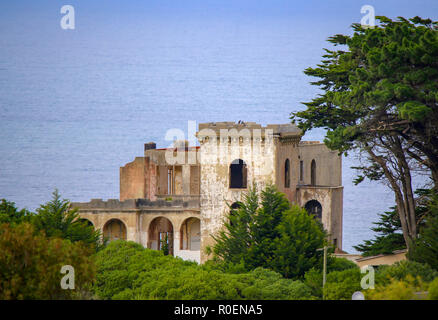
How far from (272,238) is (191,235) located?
1662 centimetres

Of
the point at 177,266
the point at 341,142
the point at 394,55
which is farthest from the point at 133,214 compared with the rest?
the point at 394,55

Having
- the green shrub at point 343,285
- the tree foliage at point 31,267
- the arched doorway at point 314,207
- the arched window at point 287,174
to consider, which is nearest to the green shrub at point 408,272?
the green shrub at point 343,285

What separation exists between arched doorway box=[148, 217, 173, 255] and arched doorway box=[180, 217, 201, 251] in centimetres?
157

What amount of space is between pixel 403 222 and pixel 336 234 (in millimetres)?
8266

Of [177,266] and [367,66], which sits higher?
[367,66]

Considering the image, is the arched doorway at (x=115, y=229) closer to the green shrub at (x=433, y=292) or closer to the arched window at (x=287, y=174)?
the arched window at (x=287, y=174)

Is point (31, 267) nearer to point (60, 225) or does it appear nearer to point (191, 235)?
point (60, 225)

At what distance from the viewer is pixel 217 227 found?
5266cm

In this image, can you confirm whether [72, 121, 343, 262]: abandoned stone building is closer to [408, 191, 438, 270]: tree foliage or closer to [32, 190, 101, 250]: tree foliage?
[32, 190, 101, 250]: tree foliage

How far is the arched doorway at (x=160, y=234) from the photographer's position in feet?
196

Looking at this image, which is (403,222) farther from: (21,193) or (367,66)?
(21,193)

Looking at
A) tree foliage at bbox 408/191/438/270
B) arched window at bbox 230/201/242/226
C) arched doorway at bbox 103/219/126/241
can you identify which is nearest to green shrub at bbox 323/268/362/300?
tree foliage at bbox 408/191/438/270

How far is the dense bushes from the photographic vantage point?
128 feet
